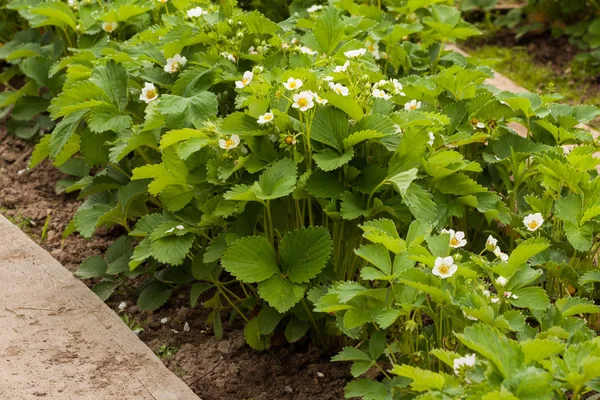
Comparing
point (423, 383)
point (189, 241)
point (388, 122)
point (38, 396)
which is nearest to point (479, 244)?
point (388, 122)

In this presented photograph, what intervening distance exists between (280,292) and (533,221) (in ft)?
2.34

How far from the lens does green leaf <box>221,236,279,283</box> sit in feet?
7.07

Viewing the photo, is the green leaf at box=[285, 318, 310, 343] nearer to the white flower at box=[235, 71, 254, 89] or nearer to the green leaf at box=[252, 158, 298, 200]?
the green leaf at box=[252, 158, 298, 200]

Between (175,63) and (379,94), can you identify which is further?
(175,63)

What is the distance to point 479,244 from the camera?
2705 mm

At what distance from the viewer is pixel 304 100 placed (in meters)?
2.16

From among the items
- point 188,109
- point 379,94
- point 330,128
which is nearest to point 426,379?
point 330,128

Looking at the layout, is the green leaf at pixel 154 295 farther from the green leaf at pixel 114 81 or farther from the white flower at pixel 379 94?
the white flower at pixel 379 94

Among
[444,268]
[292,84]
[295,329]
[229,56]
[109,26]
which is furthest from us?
[109,26]

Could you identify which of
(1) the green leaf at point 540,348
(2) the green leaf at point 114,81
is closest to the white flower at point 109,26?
(2) the green leaf at point 114,81

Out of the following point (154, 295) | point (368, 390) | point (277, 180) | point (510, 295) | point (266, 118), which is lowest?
point (154, 295)

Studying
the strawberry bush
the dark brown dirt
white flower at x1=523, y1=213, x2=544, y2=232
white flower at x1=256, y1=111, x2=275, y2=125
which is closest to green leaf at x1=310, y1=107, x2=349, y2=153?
the strawberry bush

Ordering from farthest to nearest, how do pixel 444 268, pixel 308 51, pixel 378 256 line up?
pixel 308 51 → pixel 378 256 → pixel 444 268

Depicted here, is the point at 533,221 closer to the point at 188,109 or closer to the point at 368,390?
the point at 368,390
